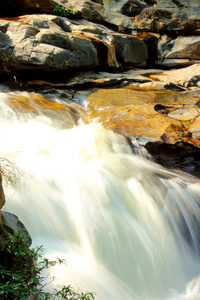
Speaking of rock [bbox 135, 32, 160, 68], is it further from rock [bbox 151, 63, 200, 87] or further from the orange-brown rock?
the orange-brown rock

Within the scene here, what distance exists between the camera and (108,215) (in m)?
4.34

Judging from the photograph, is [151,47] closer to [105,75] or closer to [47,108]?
[105,75]

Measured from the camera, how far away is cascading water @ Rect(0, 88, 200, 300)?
358cm

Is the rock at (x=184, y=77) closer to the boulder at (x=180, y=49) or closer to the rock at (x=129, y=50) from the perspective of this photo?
the rock at (x=129, y=50)

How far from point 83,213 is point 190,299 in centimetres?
194

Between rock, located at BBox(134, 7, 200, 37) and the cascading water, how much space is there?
39.5 ft

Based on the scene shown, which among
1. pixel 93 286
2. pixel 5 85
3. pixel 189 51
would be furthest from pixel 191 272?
pixel 189 51

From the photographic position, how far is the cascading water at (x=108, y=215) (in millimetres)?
3576

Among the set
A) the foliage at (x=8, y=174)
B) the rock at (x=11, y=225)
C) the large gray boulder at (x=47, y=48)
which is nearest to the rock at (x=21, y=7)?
the large gray boulder at (x=47, y=48)

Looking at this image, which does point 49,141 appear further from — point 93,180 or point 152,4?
point 152,4

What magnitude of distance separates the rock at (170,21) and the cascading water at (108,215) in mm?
12025

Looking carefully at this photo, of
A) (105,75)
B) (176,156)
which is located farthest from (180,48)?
(176,156)

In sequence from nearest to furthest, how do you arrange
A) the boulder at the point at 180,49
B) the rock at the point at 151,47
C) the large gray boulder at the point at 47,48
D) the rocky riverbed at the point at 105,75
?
the rocky riverbed at the point at 105,75 → the large gray boulder at the point at 47,48 → the boulder at the point at 180,49 → the rock at the point at 151,47

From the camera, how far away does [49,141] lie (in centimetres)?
611
